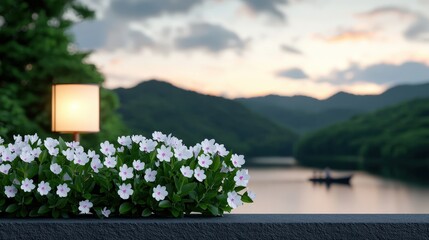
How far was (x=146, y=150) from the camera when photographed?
377 centimetres

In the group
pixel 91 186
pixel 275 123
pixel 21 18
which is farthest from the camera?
pixel 275 123

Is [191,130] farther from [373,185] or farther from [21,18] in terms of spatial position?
[21,18]

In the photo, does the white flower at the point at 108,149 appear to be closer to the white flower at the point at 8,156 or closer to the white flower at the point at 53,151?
the white flower at the point at 53,151

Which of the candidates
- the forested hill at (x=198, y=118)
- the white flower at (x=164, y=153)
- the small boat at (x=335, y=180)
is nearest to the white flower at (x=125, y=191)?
the white flower at (x=164, y=153)

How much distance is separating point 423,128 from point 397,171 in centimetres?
2252

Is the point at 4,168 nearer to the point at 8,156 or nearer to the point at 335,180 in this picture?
the point at 8,156

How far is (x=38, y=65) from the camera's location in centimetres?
1859

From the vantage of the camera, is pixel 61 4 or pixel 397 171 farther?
pixel 397 171

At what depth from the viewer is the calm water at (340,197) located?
139 ft

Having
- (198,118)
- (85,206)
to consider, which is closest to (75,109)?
(85,206)

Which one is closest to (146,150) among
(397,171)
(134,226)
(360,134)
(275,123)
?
(134,226)

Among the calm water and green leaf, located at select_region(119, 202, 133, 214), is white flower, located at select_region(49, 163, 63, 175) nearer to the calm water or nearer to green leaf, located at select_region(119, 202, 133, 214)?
green leaf, located at select_region(119, 202, 133, 214)

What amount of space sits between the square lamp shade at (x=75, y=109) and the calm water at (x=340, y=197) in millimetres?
27402

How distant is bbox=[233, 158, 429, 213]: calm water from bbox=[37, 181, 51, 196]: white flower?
30757mm
